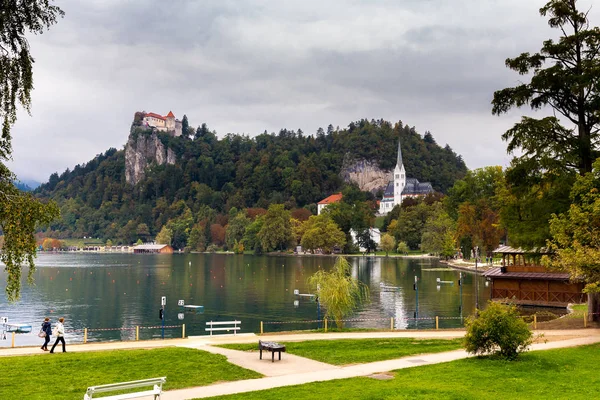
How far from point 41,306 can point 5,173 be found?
1853 inches

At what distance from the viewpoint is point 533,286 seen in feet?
160

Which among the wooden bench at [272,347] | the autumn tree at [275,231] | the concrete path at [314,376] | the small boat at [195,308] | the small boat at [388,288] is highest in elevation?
the autumn tree at [275,231]

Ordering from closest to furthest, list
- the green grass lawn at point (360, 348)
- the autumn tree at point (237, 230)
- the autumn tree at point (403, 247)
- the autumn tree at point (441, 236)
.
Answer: the green grass lawn at point (360, 348) < the autumn tree at point (441, 236) < the autumn tree at point (403, 247) < the autumn tree at point (237, 230)

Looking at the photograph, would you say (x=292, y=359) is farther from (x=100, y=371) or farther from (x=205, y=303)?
(x=205, y=303)

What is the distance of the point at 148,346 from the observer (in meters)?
23.7

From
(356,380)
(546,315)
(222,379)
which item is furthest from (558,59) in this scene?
(222,379)

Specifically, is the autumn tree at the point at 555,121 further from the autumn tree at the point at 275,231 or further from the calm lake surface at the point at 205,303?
the autumn tree at the point at 275,231

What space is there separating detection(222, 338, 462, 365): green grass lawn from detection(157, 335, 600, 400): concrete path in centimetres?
83

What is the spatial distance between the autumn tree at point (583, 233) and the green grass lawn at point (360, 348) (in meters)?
6.29

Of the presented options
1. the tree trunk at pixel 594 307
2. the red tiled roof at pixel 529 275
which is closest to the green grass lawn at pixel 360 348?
the tree trunk at pixel 594 307

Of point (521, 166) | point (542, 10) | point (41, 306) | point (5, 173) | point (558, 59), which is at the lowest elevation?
point (41, 306)

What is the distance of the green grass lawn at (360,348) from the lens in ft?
65.3

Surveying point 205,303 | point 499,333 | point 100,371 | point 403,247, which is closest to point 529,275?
point 205,303

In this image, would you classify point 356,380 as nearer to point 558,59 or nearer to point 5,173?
point 5,173
